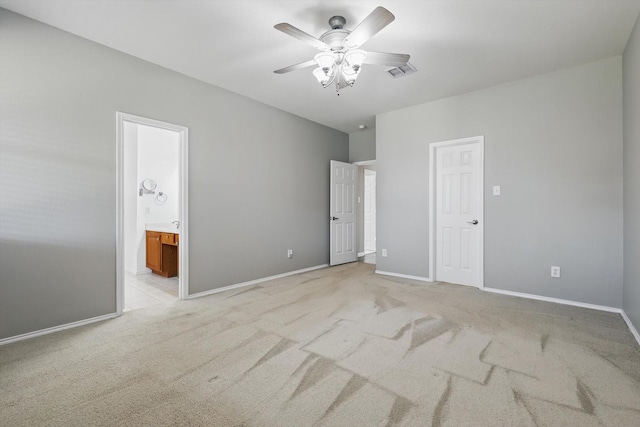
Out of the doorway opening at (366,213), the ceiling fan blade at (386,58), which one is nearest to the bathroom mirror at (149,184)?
the doorway opening at (366,213)

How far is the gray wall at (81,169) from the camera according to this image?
247cm

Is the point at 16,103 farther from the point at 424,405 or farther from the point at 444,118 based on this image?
the point at 444,118

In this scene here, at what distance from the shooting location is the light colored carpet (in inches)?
62.8

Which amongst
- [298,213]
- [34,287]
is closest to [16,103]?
[34,287]

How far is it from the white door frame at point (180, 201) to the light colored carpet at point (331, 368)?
0.34m

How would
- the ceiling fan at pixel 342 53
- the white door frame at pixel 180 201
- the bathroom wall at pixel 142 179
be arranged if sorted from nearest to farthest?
1. the ceiling fan at pixel 342 53
2. the white door frame at pixel 180 201
3. the bathroom wall at pixel 142 179

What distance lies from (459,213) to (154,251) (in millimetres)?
4830

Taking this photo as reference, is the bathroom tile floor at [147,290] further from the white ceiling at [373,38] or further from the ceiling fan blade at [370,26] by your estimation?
the ceiling fan blade at [370,26]

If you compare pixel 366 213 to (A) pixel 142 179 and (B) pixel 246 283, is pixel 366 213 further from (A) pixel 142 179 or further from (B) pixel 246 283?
(A) pixel 142 179

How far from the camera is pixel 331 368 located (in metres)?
2.03

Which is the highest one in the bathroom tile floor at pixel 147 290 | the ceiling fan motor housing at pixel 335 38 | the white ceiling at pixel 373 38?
the white ceiling at pixel 373 38

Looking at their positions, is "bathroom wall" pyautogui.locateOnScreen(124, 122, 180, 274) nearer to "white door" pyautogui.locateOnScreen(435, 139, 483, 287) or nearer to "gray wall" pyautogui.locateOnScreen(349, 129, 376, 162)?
"gray wall" pyautogui.locateOnScreen(349, 129, 376, 162)

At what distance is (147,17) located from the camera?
250cm

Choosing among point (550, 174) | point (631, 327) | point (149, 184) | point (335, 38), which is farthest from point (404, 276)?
point (149, 184)
